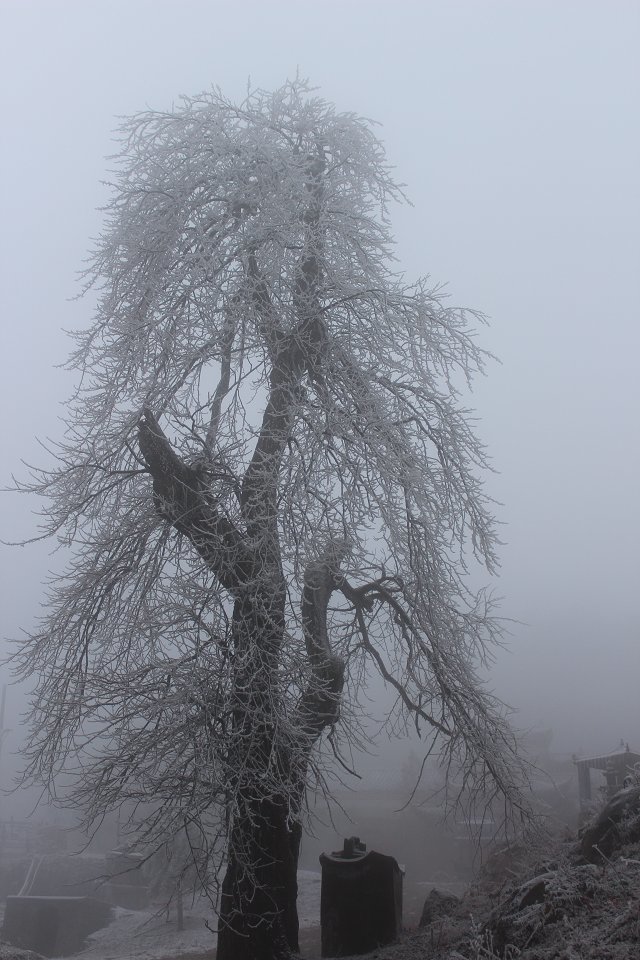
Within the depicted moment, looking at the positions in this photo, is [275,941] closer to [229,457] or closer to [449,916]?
[449,916]

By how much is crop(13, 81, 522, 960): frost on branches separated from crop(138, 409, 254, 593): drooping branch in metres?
0.03

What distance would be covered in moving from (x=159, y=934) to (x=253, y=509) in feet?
23.4

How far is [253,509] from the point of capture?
22.8 feet

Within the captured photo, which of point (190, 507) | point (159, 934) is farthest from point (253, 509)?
point (159, 934)

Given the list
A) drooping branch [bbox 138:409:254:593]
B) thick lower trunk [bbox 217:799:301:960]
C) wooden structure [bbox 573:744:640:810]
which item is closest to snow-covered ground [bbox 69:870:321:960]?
thick lower trunk [bbox 217:799:301:960]

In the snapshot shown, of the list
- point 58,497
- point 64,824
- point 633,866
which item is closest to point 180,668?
point 58,497

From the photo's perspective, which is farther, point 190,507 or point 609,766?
point 609,766

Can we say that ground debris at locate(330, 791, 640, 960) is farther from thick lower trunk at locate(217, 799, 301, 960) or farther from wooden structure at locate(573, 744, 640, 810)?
wooden structure at locate(573, 744, 640, 810)

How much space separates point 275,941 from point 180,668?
2.52m

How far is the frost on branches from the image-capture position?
628 cm

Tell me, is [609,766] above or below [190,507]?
below

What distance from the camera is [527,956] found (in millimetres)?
4645

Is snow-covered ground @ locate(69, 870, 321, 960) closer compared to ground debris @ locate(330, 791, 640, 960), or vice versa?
ground debris @ locate(330, 791, 640, 960)

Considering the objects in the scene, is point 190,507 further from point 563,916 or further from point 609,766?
point 609,766
